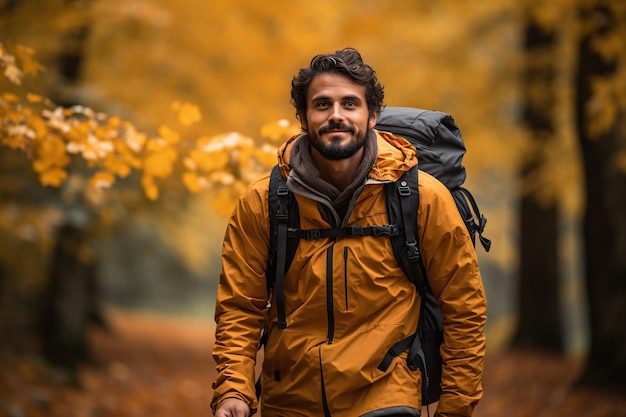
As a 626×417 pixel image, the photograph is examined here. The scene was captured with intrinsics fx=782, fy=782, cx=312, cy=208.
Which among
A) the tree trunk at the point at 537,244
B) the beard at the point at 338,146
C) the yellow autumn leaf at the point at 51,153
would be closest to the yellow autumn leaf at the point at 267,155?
the yellow autumn leaf at the point at 51,153

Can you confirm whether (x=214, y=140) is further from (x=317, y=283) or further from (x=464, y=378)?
(x=464, y=378)

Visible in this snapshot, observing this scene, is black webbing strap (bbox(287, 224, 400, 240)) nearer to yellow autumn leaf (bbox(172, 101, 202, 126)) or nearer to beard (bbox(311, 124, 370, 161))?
beard (bbox(311, 124, 370, 161))

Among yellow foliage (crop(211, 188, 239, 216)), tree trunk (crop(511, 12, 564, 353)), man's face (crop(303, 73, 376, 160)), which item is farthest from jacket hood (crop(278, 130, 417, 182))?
tree trunk (crop(511, 12, 564, 353))

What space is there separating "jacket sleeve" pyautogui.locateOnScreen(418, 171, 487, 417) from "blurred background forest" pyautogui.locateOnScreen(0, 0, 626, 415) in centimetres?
220

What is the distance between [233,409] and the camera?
3.30 metres

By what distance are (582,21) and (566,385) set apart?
3869 millimetres

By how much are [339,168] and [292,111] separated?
11599 millimetres

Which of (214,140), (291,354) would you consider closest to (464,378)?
(291,354)

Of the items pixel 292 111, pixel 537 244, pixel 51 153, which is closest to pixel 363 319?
pixel 51 153

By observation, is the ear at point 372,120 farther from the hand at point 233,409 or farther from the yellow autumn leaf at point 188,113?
the yellow autumn leaf at point 188,113

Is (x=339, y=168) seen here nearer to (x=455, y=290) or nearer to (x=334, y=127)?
(x=334, y=127)

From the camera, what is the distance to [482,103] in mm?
12078

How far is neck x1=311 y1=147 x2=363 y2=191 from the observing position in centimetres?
345

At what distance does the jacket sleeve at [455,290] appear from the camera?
10.9 ft
